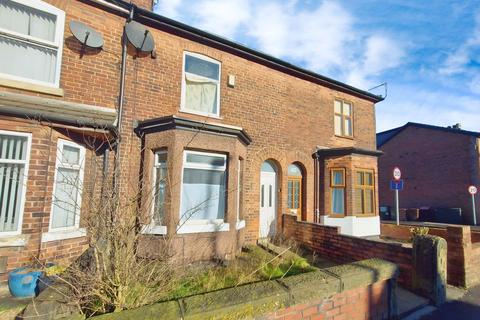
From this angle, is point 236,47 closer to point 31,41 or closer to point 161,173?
point 161,173

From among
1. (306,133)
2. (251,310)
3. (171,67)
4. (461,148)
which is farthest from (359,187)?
(461,148)

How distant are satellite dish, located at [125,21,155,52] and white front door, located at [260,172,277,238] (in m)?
5.36

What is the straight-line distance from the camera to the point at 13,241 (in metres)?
4.87

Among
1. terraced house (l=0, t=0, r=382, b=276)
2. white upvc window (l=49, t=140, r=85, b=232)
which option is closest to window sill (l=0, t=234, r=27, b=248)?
terraced house (l=0, t=0, r=382, b=276)

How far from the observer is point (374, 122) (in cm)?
1253

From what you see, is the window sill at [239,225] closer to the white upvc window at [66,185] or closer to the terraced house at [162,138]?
the terraced house at [162,138]

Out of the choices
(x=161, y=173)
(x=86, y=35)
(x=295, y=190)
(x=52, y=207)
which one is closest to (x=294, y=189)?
(x=295, y=190)

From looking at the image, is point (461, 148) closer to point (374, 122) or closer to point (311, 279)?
point (374, 122)

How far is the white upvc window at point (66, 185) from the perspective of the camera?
564cm

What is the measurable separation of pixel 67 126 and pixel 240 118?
494 centimetres

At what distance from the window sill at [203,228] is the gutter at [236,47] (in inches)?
226

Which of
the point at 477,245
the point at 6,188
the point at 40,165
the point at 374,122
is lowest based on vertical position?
the point at 477,245

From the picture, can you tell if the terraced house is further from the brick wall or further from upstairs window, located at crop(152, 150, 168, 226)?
the brick wall

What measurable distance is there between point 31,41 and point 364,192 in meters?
11.3
